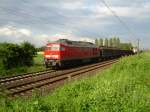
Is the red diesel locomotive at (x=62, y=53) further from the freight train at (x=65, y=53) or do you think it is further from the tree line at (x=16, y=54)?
the tree line at (x=16, y=54)

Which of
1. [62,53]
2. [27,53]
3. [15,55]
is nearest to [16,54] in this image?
[15,55]

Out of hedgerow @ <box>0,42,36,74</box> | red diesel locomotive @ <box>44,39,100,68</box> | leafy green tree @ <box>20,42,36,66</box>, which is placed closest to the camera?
hedgerow @ <box>0,42,36,74</box>

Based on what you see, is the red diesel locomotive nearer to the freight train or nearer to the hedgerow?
the freight train

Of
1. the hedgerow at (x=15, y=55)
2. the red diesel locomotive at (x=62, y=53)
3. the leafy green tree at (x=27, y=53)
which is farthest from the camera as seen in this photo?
the leafy green tree at (x=27, y=53)

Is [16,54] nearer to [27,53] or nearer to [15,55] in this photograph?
[15,55]

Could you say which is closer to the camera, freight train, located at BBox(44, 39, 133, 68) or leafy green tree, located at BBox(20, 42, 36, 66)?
freight train, located at BBox(44, 39, 133, 68)

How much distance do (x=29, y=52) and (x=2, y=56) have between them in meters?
6.23

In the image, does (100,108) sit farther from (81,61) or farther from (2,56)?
(81,61)

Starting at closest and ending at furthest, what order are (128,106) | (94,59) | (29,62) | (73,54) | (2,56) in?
(128,106) → (2,56) → (73,54) → (29,62) → (94,59)

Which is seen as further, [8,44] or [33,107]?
[8,44]

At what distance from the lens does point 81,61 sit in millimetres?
43312

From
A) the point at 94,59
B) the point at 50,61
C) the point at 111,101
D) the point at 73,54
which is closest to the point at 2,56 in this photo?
the point at 50,61

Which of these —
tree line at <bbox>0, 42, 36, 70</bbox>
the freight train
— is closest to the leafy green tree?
tree line at <bbox>0, 42, 36, 70</bbox>


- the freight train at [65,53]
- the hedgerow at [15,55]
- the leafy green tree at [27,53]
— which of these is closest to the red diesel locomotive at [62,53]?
the freight train at [65,53]
